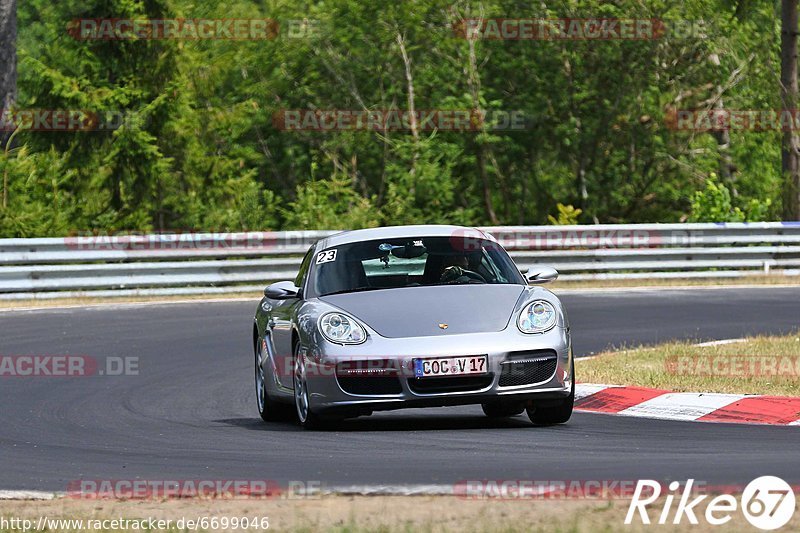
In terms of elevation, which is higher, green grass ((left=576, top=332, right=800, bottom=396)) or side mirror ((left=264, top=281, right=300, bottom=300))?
side mirror ((left=264, top=281, right=300, bottom=300))

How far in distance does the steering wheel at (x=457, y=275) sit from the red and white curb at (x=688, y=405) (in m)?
1.41

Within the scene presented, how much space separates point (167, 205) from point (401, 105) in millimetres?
6661

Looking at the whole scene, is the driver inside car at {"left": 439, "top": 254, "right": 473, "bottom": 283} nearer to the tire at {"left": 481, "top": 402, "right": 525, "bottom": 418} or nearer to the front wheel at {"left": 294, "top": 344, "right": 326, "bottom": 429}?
the tire at {"left": 481, "top": 402, "right": 525, "bottom": 418}

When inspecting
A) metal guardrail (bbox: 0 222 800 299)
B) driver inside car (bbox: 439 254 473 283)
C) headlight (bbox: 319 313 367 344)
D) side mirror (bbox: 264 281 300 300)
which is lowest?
metal guardrail (bbox: 0 222 800 299)

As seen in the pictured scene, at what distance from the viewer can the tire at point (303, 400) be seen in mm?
10230

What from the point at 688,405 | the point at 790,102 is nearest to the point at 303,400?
the point at 688,405

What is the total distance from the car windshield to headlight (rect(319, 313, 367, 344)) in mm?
572

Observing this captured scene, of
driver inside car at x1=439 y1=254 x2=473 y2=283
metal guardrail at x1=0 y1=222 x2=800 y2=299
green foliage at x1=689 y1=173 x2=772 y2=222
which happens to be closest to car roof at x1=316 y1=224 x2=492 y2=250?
driver inside car at x1=439 y1=254 x2=473 y2=283

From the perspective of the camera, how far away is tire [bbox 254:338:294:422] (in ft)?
37.4

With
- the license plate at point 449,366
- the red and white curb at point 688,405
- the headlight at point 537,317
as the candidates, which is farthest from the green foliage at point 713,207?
the license plate at point 449,366

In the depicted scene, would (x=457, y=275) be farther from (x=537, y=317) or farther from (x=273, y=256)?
(x=273, y=256)

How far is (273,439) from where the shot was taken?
9.98 m

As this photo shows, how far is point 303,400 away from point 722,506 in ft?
14.3

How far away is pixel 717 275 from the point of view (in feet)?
82.6
